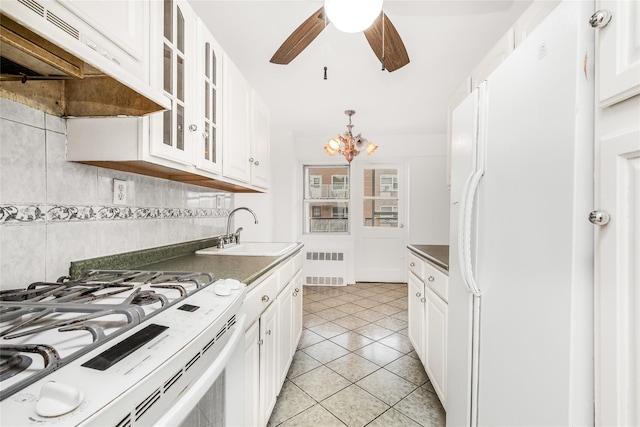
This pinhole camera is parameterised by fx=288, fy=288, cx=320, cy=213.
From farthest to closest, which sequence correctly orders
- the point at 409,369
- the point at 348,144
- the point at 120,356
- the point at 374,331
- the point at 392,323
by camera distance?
the point at 348,144 → the point at 392,323 → the point at 374,331 → the point at 409,369 → the point at 120,356

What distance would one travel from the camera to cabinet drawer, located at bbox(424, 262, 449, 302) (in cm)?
152

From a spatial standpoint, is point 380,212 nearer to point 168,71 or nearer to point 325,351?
point 325,351

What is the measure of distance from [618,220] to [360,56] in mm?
2140

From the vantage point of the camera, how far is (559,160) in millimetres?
705

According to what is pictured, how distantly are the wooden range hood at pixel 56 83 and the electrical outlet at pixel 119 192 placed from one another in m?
0.33

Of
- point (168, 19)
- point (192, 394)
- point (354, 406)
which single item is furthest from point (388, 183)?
point (192, 394)

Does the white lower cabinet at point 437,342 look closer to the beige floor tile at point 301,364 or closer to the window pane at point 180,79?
the beige floor tile at point 301,364

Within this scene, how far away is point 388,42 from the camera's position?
164cm

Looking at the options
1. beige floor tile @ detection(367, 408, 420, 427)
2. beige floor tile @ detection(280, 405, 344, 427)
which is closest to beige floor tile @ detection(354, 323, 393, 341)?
beige floor tile @ detection(367, 408, 420, 427)

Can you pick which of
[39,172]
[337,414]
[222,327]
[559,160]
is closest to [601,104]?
[559,160]

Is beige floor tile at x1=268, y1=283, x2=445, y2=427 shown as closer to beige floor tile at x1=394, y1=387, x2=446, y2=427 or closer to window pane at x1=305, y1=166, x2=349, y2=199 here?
beige floor tile at x1=394, y1=387, x2=446, y2=427

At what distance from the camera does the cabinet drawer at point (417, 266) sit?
2025 millimetres

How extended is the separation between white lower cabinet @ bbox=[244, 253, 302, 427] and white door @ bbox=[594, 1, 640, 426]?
3.39 feet

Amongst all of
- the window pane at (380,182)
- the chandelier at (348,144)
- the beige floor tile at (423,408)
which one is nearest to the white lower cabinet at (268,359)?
the beige floor tile at (423,408)
